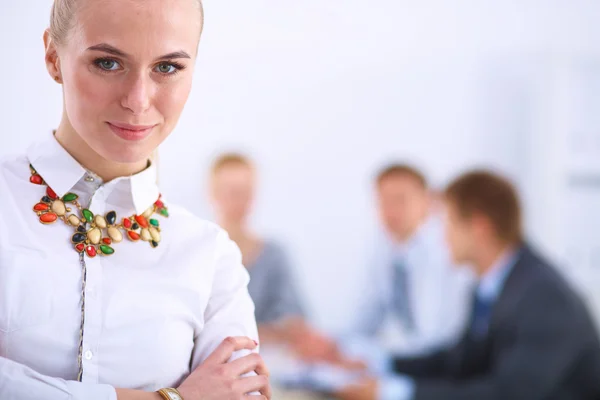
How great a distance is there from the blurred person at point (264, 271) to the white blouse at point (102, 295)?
7.15 feet

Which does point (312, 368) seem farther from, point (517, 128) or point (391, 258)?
point (517, 128)

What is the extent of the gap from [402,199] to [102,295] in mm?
3144

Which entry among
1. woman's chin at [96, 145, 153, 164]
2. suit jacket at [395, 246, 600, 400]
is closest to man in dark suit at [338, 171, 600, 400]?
suit jacket at [395, 246, 600, 400]

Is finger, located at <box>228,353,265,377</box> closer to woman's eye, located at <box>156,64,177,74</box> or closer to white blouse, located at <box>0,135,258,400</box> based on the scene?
white blouse, located at <box>0,135,258,400</box>

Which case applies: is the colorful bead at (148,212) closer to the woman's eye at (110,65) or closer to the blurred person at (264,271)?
the woman's eye at (110,65)

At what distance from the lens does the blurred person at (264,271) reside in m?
Result: 3.29

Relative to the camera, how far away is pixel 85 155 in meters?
0.98

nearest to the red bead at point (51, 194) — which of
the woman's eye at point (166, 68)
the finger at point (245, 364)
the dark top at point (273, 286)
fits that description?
the woman's eye at point (166, 68)

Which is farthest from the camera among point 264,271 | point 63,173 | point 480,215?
point 264,271

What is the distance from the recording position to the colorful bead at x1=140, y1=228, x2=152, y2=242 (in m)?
1.00

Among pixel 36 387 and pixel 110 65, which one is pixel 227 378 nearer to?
pixel 36 387

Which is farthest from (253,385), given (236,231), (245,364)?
(236,231)

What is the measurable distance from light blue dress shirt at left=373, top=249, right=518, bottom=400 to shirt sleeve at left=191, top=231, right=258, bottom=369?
5.84 feet

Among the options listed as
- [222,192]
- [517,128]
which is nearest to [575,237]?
[517,128]
